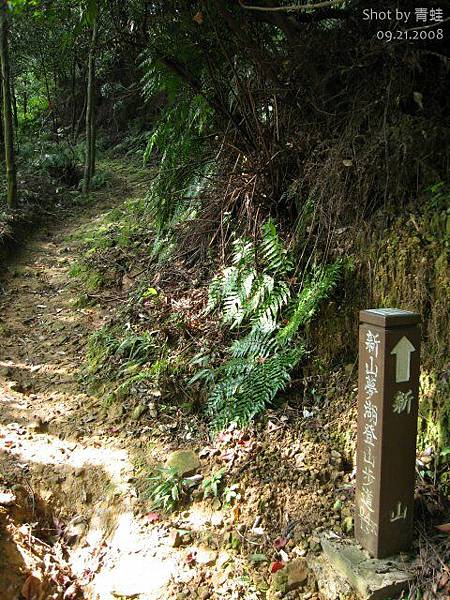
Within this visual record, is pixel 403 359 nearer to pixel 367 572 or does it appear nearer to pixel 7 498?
pixel 367 572

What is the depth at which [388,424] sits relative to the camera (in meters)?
2.72

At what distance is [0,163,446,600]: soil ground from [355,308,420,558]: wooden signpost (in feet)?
1.42

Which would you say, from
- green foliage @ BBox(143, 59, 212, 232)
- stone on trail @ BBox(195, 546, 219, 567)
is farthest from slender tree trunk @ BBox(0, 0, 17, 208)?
stone on trail @ BBox(195, 546, 219, 567)

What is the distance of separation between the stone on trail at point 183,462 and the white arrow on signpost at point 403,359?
189cm

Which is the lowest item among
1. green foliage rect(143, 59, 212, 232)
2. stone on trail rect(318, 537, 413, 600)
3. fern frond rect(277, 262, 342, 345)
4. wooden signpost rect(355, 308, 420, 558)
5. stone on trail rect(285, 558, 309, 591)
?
stone on trail rect(285, 558, 309, 591)

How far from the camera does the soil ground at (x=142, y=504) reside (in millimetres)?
3242

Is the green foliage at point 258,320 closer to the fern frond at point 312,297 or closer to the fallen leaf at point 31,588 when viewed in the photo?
the fern frond at point 312,297

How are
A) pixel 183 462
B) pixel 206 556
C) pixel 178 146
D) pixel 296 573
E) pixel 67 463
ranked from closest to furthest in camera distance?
pixel 296 573, pixel 206 556, pixel 183 462, pixel 67 463, pixel 178 146

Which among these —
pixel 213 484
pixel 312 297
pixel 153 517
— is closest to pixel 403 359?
pixel 312 297

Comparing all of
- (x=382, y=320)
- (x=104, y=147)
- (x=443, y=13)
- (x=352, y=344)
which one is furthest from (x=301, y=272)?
(x=104, y=147)

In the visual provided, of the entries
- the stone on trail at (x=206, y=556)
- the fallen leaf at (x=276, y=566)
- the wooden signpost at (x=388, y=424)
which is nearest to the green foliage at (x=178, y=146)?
the wooden signpost at (x=388, y=424)

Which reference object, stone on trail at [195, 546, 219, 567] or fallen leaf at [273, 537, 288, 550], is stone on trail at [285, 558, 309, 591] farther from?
stone on trail at [195, 546, 219, 567]

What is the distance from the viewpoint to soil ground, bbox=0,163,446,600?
324cm

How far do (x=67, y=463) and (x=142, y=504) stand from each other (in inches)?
37.0
